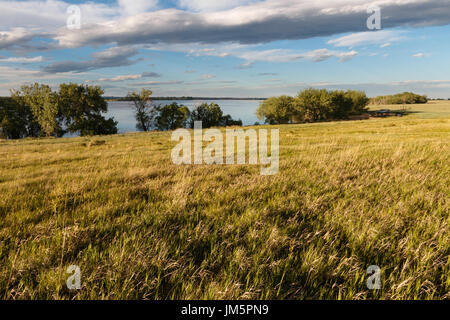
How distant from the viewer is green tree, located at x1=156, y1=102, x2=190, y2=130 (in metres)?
104

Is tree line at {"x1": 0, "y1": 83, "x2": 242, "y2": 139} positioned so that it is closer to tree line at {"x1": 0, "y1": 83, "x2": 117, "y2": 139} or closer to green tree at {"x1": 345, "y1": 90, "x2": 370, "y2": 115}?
tree line at {"x1": 0, "y1": 83, "x2": 117, "y2": 139}

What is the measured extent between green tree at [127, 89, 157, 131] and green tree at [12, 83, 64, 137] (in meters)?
23.3

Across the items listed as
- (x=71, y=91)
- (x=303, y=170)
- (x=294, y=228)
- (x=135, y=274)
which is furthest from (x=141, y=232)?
(x=71, y=91)

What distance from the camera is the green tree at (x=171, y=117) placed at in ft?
340

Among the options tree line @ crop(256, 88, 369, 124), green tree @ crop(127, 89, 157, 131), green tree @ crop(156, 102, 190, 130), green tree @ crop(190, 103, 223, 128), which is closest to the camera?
green tree @ crop(127, 89, 157, 131)

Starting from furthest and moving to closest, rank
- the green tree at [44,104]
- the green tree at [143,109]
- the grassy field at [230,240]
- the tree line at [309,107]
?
the tree line at [309,107]
the green tree at [143,109]
the green tree at [44,104]
the grassy field at [230,240]

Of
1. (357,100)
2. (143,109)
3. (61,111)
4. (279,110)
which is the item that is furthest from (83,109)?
(357,100)

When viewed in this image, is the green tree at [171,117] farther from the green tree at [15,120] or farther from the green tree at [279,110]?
the green tree at [279,110]

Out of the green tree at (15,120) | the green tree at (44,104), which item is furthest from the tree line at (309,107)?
the green tree at (15,120)

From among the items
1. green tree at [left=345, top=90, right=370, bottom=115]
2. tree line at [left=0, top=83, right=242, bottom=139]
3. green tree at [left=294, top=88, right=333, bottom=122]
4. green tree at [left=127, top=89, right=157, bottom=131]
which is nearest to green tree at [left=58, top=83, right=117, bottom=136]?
tree line at [left=0, top=83, right=242, bottom=139]

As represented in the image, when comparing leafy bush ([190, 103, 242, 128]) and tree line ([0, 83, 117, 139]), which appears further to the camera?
leafy bush ([190, 103, 242, 128])

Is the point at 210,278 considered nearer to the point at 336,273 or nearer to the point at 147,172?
the point at 336,273

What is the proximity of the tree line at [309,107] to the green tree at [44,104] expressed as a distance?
315 feet
